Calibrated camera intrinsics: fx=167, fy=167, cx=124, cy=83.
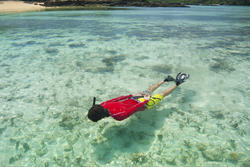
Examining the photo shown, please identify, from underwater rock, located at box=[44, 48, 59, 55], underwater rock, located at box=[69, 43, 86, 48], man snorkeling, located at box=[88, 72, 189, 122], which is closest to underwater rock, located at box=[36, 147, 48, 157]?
man snorkeling, located at box=[88, 72, 189, 122]

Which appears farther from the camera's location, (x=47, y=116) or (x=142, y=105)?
(x=47, y=116)

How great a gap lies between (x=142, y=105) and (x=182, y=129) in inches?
53.9

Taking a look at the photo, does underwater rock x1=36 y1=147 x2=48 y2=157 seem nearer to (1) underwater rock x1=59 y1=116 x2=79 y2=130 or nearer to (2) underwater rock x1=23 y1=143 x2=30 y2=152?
(2) underwater rock x1=23 y1=143 x2=30 y2=152

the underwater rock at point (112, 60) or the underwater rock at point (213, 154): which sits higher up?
the underwater rock at point (112, 60)

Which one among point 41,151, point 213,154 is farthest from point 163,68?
point 41,151

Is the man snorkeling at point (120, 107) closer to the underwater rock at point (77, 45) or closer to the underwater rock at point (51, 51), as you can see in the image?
the underwater rock at point (51, 51)

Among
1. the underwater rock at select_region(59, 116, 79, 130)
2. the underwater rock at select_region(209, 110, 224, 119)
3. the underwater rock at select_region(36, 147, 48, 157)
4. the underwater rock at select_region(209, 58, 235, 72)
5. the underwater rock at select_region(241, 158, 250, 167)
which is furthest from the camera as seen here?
the underwater rock at select_region(209, 58, 235, 72)

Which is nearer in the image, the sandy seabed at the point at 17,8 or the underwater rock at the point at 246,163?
the underwater rock at the point at 246,163

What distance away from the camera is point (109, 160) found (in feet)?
12.9

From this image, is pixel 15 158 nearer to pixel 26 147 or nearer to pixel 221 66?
pixel 26 147

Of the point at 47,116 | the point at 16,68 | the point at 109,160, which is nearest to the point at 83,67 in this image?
the point at 16,68

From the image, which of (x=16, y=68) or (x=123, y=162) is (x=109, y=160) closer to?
(x=123, y=162)

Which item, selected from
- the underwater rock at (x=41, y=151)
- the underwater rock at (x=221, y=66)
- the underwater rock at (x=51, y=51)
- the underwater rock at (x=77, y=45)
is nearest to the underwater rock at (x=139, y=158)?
the underwater rock at (x=41, y=151)

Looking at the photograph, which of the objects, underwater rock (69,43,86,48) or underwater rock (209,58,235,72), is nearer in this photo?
underwater rock (209,58,235,72)
